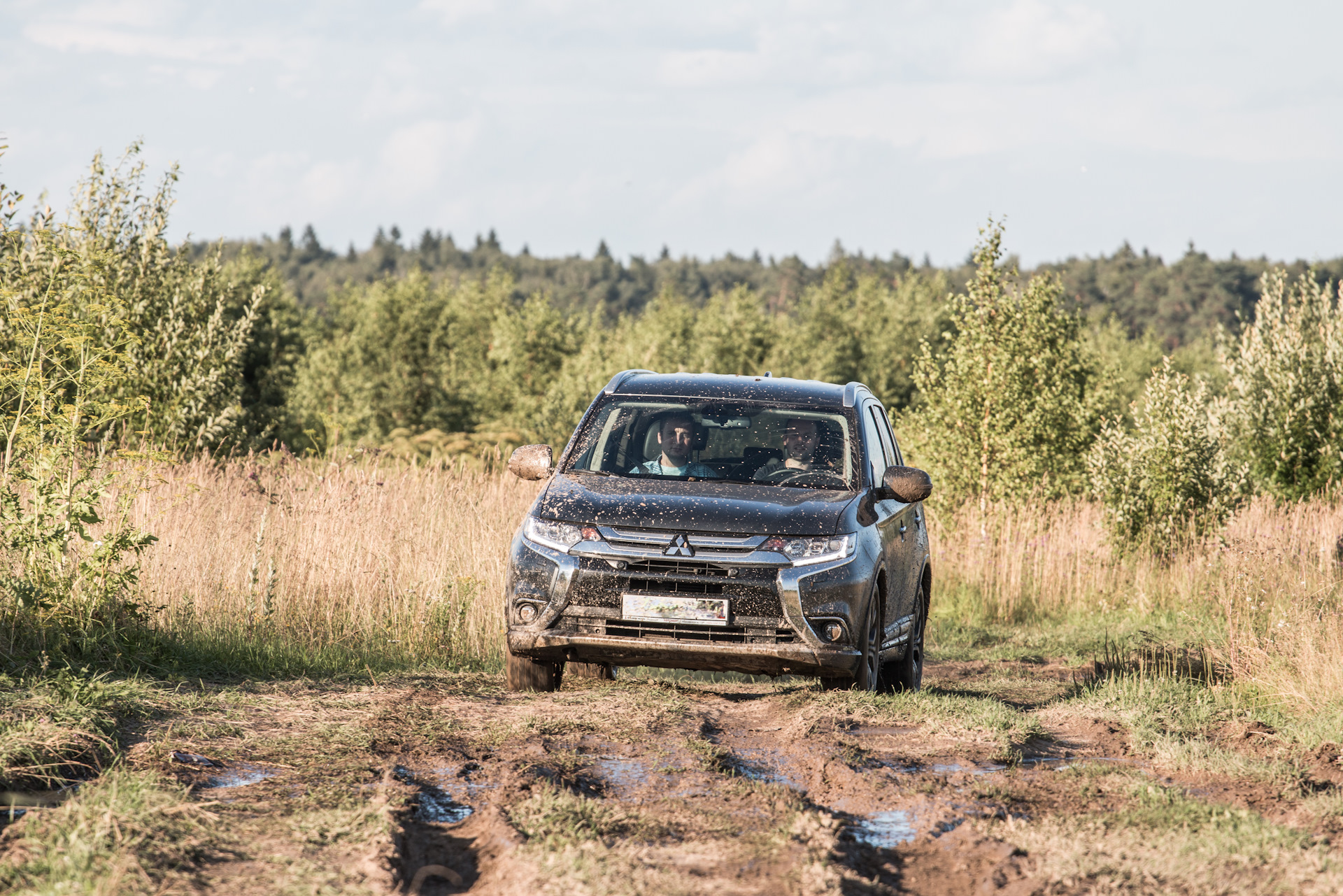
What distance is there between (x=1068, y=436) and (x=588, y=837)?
1985 centimetres

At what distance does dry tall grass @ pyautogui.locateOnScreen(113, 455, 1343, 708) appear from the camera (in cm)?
929

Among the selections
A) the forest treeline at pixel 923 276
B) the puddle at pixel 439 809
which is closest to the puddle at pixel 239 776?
the puddle at pixel 439 809

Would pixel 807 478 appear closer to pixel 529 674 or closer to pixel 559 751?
pixel 529 674

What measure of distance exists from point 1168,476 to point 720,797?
14222mm

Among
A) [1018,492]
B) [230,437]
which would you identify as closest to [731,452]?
[1018,492]

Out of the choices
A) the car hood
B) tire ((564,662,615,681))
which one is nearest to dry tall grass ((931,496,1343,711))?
the car hood

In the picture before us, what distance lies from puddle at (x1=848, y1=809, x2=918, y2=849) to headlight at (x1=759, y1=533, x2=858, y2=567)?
222 cm

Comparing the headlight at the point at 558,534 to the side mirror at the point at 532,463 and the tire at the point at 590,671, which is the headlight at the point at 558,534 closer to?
the side mirror at the point at 532,463

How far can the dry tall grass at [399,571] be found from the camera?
9.29 m

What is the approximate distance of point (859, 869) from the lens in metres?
4.25

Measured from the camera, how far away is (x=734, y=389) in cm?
862

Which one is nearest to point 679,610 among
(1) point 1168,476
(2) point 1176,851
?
(2) point 1176,851

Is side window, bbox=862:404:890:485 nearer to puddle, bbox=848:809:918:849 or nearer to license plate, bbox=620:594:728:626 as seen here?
license plate, bbox=620:594:728:626

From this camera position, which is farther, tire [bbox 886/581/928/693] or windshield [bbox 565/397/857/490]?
tire [bbox 886/581/928/693]
